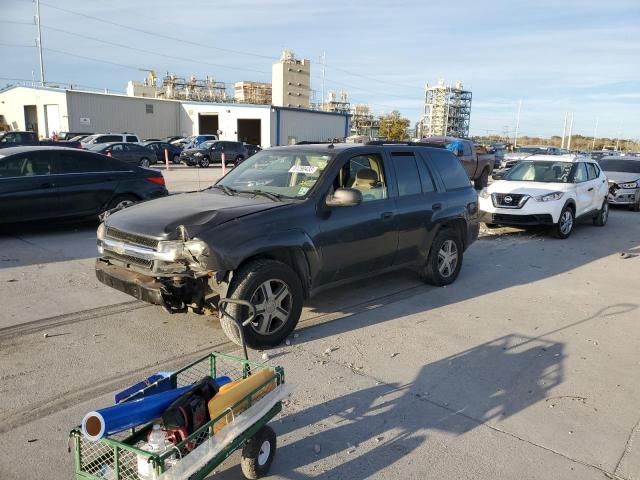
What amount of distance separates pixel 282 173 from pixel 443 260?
2.58 m

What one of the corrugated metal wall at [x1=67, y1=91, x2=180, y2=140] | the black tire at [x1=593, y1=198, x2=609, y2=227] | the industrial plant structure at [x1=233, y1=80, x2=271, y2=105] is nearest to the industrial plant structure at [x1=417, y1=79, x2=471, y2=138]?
the industrial plant structure at [x1=233, y1=80, x2=271, y2=105]

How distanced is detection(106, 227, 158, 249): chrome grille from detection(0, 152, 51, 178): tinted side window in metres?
4.81

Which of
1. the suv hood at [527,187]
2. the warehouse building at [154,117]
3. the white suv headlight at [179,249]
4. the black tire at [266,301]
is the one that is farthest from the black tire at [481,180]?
the warehouse building at [154,117]

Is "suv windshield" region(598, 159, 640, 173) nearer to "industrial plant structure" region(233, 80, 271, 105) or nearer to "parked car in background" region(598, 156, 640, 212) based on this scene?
"parked car in background" region(598, 156, 640, 212)

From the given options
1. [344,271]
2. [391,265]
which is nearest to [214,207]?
[344,271]

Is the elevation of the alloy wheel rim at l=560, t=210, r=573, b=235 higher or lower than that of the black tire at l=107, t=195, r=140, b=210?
lower

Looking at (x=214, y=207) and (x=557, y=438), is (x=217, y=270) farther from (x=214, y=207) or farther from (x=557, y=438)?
(x=557, y=438)

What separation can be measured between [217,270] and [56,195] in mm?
5985

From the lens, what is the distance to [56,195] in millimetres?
8922

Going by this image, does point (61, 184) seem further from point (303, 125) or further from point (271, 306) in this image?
point (303, 125)

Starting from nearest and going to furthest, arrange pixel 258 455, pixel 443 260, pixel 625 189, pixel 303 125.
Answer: pixel 258 455 → pixel 443 260 → pixel 625 189 → pixel 303 125

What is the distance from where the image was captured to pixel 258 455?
2.91 metres

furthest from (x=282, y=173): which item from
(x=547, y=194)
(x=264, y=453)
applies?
(x=547, y=194)

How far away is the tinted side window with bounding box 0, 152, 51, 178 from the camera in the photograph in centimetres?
859
